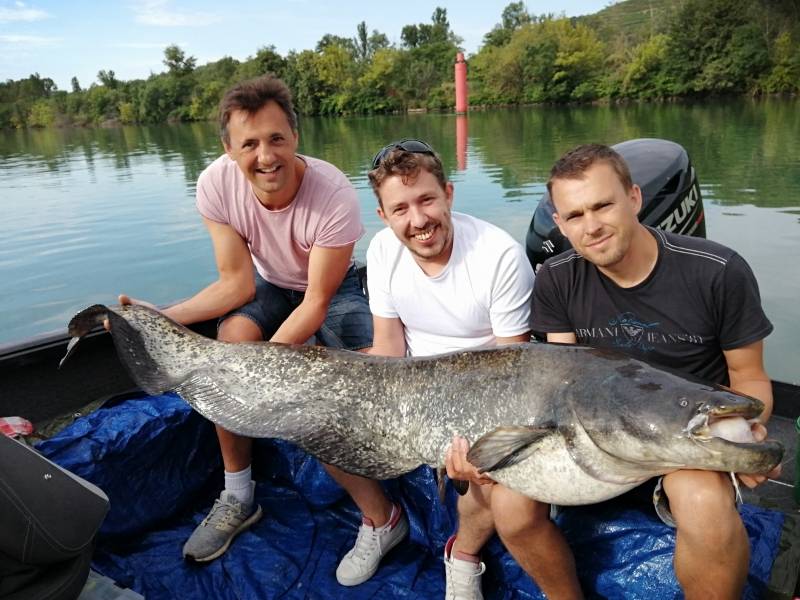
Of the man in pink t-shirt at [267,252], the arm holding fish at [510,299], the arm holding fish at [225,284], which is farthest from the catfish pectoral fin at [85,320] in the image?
the arm holding fish at [510,299]

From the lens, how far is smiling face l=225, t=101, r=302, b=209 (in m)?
3.15

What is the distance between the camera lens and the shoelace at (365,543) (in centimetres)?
292

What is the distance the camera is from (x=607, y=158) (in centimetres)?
245

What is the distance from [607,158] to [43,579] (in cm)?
262

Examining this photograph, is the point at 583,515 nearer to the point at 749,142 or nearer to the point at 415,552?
the point at 415,552

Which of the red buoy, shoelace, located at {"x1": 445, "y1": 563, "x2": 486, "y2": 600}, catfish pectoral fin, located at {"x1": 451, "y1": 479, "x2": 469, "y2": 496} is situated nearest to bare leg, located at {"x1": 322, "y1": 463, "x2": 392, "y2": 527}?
shoelace, located at {"x1": 445, "y1": 563, "x2": 486, "y2": 600}

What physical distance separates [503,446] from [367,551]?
1.27 m

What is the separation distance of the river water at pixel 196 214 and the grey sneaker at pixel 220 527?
188 inches

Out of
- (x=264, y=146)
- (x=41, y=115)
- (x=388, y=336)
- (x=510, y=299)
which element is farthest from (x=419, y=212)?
(x=41, y=115)

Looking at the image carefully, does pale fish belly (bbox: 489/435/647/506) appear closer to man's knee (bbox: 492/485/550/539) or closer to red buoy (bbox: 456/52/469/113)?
man's knee (bbox: 492/485/550/539)

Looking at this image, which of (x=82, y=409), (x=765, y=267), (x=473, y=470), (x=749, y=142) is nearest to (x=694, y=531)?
(x=473, y=470)

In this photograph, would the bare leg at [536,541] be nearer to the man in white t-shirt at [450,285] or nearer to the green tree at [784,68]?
the man in white t-shirt at [450,285]

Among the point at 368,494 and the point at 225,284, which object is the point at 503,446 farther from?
the point at 225,284

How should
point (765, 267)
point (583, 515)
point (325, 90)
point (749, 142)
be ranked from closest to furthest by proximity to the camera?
point (583, 515)
point (765, 267)
point (749, 142)
point (325, 90)
